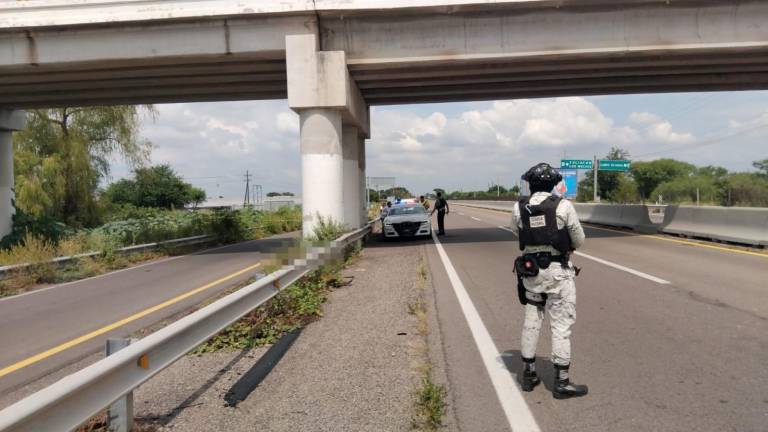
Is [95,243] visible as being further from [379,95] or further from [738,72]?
[738,72]

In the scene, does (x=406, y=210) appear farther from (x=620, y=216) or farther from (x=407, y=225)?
(x=620, y=216)

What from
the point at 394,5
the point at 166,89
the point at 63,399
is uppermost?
the point at 394,5

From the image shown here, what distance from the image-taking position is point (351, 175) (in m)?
20.1

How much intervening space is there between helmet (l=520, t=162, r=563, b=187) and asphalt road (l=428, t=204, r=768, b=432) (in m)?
1.73

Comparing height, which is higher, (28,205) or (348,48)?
(348,48)

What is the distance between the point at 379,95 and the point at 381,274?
1111 cm

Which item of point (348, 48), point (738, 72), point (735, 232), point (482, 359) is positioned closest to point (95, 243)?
point (348, 48)

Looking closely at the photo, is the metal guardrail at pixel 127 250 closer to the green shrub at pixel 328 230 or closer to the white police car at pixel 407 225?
the green shrub at pixel 328 230

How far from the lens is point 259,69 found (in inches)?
655

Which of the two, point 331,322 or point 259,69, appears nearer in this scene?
point 331,322

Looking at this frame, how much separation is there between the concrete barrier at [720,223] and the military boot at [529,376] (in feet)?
40.7

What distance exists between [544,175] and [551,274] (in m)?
0.84

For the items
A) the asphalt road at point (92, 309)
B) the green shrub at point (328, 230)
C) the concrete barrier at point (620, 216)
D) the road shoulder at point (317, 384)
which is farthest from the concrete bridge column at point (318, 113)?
the concrete barrier at point (620, 216)

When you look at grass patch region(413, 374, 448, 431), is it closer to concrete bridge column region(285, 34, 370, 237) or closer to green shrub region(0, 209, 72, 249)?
concrete bridge column region(285, 34, 370, 237)
